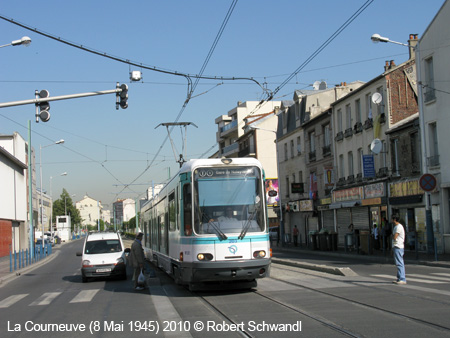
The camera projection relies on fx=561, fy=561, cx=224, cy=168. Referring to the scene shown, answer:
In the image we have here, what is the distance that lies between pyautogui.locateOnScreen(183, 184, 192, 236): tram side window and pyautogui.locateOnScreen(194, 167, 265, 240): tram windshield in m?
0.16

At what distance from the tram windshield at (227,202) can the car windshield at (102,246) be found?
806cm

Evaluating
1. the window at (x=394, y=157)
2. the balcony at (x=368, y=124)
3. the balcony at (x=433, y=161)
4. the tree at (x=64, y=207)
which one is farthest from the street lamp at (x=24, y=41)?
the tree at (x=64, y=207)

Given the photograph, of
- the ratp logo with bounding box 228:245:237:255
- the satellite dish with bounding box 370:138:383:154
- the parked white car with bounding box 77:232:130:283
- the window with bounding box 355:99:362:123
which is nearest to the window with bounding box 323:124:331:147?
the window with bounding box 355:99:362:123

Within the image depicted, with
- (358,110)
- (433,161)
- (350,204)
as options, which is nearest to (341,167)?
(350,204)

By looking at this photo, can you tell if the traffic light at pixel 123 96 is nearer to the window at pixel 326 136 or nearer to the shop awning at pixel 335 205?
the shop awning at pixel 335 205

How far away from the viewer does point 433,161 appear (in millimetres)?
28688

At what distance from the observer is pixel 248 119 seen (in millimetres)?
72625

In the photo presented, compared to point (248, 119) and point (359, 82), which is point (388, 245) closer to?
point (359, 82)

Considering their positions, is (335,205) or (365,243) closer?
(365,243)

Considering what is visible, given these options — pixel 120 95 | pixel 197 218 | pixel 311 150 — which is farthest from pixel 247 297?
pixel 311 150

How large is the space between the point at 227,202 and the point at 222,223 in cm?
51

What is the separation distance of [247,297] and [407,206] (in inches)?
835

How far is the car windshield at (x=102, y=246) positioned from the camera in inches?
789

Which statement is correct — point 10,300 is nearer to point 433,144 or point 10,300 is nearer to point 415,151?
point 433,144
